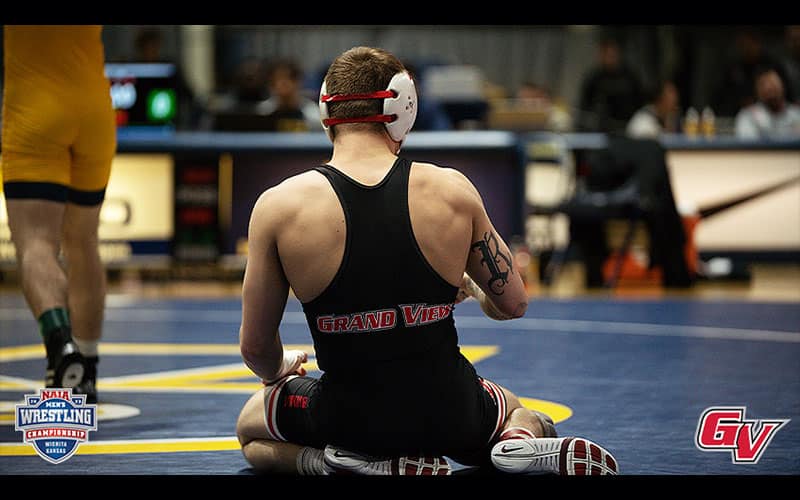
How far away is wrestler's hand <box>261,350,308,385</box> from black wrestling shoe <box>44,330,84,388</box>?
0.76 meters

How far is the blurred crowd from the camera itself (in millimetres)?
11312

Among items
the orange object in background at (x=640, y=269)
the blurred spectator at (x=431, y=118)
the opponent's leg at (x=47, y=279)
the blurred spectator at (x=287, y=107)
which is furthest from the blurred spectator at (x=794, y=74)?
→ the opponent's leg at (x=47, y=279)

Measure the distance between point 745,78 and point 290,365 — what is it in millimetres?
11576

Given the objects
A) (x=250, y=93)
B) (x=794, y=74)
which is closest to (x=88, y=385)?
(x=250, y=93)

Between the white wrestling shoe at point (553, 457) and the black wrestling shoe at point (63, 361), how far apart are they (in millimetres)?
1368

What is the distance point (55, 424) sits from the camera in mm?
2984

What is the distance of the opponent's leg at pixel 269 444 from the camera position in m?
2.95

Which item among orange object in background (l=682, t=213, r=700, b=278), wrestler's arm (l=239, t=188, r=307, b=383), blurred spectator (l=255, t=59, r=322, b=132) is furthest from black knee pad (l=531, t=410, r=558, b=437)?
blurred spectator (l=255, t=59, r=322, b=132)

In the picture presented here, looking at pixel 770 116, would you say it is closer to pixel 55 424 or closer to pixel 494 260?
pixel 494 260

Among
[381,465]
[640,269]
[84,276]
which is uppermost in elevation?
[84,276]
